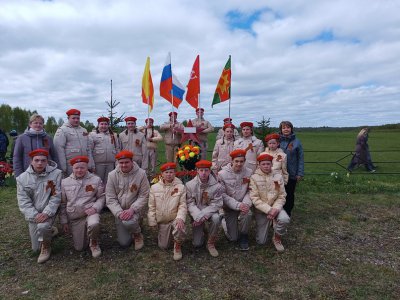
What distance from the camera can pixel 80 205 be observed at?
15.8ft

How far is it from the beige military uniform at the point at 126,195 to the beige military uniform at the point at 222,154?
2.22 meters

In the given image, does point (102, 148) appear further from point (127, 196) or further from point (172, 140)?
point (172, 140)

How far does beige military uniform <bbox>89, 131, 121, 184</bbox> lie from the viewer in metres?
6.50

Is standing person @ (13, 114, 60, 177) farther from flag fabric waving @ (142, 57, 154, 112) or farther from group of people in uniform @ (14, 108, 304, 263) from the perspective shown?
flag fabric waving @ (142, 57, 154, 112)

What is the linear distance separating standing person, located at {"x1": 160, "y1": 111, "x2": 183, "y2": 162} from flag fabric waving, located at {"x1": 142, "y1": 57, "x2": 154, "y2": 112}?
71cm

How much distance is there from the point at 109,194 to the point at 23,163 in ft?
5.92

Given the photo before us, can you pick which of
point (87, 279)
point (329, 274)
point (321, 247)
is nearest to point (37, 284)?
point (87, 279)

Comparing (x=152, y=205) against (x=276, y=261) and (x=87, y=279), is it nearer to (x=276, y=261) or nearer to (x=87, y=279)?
(x=87, y=279)

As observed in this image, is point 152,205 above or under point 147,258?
above

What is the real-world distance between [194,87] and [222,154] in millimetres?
2236

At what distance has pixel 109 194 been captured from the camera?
4949 millimetres

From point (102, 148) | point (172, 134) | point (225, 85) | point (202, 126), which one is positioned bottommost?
point (102, 148)

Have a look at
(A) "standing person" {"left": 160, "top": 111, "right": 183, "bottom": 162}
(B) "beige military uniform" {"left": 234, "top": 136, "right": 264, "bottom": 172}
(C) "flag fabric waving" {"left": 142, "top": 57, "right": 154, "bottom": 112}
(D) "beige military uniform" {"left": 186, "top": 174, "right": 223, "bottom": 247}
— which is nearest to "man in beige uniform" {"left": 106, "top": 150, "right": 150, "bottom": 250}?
(D) "beige military uniform" {"left": 186, "top": 174, "right": 223, "bottom": 247}

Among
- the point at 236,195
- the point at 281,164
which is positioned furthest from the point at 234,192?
the point at 281,164
